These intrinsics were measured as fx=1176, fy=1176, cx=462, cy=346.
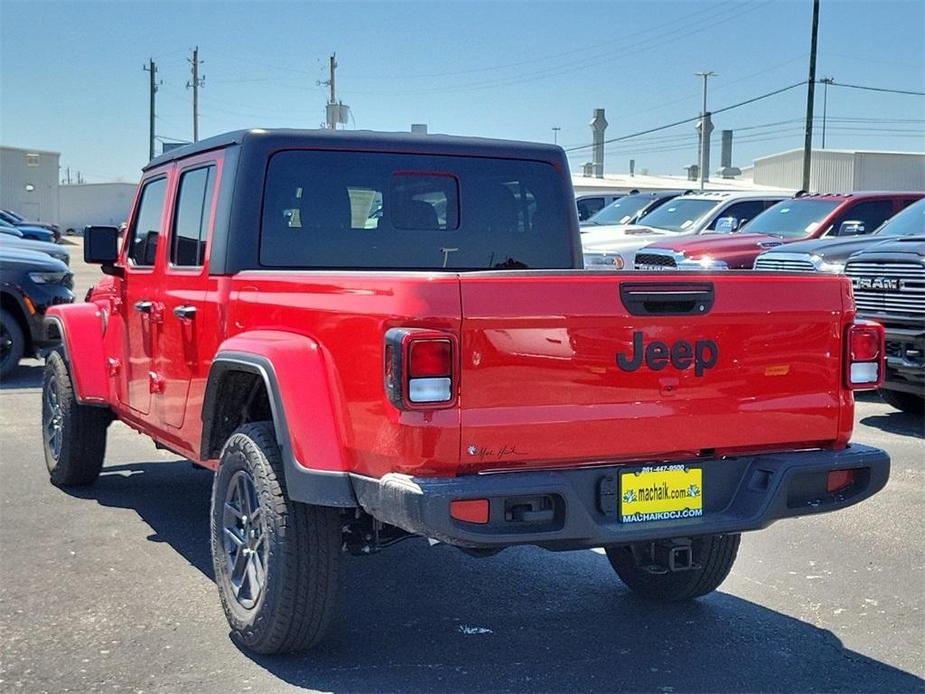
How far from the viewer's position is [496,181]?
5.72 metres

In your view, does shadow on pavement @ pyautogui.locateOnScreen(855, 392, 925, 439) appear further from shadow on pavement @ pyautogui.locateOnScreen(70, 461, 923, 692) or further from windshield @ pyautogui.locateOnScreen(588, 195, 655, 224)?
windshield @ pyautogui.locateOnScreen(588, 195, 655, 224)

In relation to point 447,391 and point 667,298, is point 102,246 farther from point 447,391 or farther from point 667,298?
point 667,298

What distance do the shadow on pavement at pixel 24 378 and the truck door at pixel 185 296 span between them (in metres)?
6.79

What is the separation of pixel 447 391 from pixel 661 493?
883 millimetres

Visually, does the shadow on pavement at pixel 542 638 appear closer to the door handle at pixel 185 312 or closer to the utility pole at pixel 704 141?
the door handle at pixel 185 312

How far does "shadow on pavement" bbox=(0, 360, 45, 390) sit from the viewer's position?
39.2ft

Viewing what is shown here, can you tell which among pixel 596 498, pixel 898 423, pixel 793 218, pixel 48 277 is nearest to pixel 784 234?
pixel 793 218

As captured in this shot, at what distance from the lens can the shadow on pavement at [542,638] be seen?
4250 millimetres

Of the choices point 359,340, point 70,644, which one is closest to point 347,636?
point 70,644

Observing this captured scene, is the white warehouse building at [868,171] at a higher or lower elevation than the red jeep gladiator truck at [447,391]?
higher

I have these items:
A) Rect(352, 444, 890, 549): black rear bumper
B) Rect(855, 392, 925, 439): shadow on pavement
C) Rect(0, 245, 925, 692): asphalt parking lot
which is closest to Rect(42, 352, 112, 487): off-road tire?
Rect(0, 245, 925, 692): asphalt parking lot

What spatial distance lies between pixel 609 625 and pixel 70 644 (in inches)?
84.7

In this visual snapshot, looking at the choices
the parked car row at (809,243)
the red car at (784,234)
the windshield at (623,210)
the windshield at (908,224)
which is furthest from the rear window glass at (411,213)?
the windshield at (623,210)

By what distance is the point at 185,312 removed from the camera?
5254mm
